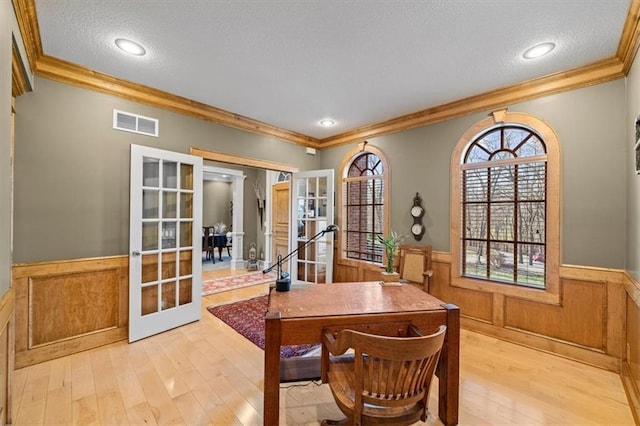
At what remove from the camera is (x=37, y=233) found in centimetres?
242

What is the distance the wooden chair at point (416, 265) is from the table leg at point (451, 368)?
1627mm

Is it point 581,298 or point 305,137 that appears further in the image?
point 305,137

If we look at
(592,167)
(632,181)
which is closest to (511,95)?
(592,167)

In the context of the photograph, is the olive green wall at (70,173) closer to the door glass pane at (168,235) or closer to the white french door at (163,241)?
the white french door at (163,241)

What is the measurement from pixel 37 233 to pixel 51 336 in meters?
0.92

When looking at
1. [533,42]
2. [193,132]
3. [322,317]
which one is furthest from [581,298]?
[193,132]

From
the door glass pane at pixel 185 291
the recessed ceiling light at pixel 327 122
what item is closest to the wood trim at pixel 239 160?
the recessed ceiling light at pixel 327 122

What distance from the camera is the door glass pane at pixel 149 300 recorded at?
295cm

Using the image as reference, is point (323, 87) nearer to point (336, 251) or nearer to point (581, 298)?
point (336, 251)

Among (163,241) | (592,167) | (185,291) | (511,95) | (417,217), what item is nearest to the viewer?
(592,167)

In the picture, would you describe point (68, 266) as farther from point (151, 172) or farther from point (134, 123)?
point (134, 123)

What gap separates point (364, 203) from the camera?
14.1 ft

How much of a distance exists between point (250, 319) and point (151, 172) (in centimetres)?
201

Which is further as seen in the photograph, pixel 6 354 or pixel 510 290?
pixel 510 290
